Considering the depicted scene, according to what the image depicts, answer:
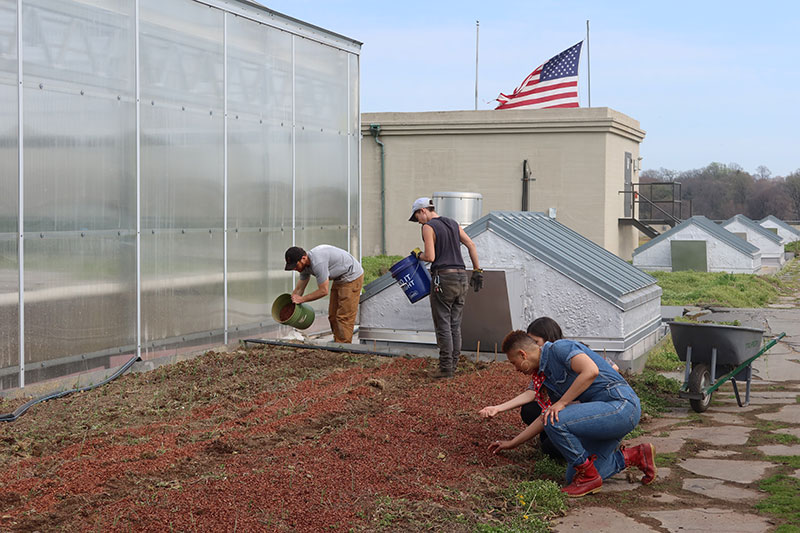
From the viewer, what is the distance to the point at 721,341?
844 centimetres

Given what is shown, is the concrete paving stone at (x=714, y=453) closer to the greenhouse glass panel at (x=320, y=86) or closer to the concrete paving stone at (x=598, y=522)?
the concrete paving stone at (x=598, y=522)

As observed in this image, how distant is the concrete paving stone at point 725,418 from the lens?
318 inches

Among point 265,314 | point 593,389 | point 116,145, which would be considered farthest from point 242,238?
point 593,389

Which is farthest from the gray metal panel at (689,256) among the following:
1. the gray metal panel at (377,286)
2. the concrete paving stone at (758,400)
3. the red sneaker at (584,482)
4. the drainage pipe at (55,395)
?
the red sneaker at (584,482)

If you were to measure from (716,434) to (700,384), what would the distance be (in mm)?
808

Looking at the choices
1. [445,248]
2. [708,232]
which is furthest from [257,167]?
[708,232]

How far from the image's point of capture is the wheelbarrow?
27.5 feet

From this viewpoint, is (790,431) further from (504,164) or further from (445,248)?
(504,164)

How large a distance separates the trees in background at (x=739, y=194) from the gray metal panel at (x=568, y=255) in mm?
73569

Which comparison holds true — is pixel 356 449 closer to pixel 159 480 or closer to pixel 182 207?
pixel 159 480

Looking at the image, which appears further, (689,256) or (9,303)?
(689,256)

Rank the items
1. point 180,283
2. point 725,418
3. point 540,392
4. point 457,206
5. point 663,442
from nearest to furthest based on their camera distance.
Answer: point 540,392
point 663,442
point 725,418
point 180,283
point 457,206

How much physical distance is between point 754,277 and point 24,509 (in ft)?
72.2

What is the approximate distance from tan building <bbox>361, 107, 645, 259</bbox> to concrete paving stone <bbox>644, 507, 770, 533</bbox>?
64.1 feet
